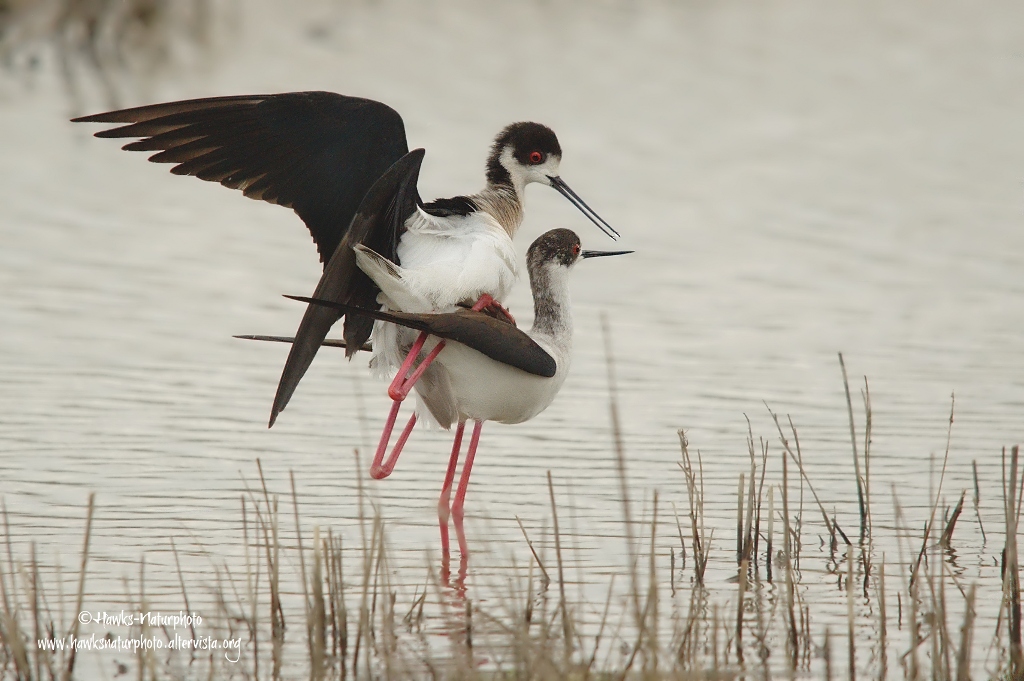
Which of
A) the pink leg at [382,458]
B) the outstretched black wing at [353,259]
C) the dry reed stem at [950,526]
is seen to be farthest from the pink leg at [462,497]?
the dry reed stem at [950,526]

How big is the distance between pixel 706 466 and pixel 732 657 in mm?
2265

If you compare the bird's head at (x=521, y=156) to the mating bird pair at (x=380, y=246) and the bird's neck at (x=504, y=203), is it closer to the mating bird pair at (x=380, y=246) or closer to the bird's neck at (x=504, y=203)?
the bird's neck at (x=504, y=203)

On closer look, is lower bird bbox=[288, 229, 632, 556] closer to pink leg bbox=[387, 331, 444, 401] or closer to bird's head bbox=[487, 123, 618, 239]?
pink leg bbox=[387, 331, 444, 401]

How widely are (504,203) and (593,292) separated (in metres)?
3.18

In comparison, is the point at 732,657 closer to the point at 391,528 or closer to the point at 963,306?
the point at 391,528

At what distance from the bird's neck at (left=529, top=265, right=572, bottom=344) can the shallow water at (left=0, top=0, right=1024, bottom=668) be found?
0.63 metres

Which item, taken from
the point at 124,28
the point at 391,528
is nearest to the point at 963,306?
the point at 391,528

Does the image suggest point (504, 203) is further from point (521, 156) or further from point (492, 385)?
point (492, 385)

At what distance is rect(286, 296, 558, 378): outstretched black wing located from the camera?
5492 mm

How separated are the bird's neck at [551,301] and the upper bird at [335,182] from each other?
0.35m

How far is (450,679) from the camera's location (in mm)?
3859

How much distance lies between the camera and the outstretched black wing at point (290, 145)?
5.54 metres

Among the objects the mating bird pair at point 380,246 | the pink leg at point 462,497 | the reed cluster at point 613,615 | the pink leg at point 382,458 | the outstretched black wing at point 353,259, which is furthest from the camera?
the pink leg at point 382,458

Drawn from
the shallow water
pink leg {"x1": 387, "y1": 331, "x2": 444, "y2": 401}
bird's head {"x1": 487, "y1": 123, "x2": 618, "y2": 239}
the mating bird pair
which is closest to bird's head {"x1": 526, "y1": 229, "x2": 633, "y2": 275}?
the mating bird pair
